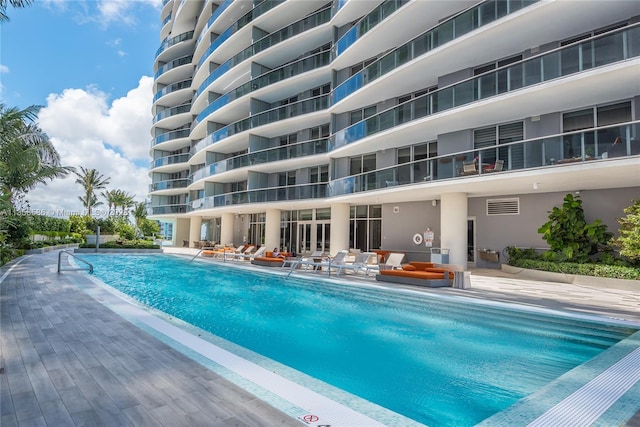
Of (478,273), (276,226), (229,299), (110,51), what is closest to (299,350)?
(229,299)

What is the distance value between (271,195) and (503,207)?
524 inches

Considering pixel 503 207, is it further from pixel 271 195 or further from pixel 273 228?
pixel 273 228

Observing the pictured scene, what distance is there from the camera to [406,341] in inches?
240

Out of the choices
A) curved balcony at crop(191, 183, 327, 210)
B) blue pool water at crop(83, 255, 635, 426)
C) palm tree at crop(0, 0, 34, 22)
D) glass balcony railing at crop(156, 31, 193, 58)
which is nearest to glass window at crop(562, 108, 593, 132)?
blue pool water at crop(83, 255, 635, 426)

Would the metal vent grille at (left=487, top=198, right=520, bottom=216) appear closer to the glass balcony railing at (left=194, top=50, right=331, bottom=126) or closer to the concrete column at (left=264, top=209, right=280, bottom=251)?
the glass balcony railing at (left=194, top=50, right=331, bottom=126)

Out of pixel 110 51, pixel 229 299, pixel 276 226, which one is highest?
pixel 110 51

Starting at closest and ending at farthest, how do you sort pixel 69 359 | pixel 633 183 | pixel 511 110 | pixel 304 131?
pixel 69 359 → pixel 633 183 → pixel 511 110 → pixel 304 131

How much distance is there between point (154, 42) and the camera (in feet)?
159

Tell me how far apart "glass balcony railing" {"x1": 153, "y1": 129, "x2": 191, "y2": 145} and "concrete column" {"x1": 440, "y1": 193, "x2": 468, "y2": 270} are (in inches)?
1206

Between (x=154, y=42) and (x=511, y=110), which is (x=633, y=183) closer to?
(x=511, y=110)

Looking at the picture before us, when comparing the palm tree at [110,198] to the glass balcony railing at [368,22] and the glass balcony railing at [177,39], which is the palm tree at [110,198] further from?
the glass balcony railing at [368,22]

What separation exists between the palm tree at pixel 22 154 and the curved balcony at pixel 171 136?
684 inches

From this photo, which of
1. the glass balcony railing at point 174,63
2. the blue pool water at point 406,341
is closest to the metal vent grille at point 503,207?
the blue pool water at point 406,341

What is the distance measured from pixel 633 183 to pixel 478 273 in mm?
5797
